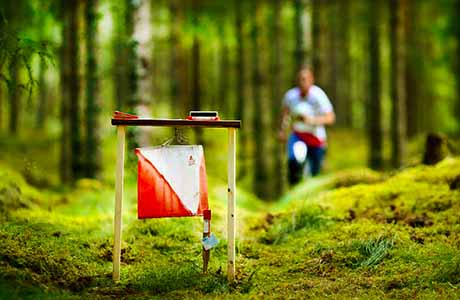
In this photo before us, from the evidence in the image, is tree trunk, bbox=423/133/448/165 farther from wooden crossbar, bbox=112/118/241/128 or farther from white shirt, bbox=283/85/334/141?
wooden crossbar, bbox=112/118/241/128

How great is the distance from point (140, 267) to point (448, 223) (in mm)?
3213

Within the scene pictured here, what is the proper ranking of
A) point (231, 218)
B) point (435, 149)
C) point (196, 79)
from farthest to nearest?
1. point (196, 79)
2. point (435, 149)
3. point (231, 218)

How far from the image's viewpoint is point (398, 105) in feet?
46.6

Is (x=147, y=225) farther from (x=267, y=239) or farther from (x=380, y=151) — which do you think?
(x=380, y=151)

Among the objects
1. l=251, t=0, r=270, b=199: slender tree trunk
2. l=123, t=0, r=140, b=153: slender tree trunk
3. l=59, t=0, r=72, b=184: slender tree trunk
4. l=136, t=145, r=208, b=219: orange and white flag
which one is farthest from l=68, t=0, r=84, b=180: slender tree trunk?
l=136, t=145, r=208, b=219: orange and white flag

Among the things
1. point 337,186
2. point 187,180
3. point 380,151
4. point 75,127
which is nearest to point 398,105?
point 380,151

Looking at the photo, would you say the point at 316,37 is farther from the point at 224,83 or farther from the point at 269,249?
the point at 224,83

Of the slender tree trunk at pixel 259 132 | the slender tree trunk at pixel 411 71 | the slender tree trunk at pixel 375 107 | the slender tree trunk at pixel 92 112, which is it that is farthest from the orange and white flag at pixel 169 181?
the slender tree trunk at pixel 411 71

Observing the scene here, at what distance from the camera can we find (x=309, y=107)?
10.8 m

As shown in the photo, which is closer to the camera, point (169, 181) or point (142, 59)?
point (169, 181)

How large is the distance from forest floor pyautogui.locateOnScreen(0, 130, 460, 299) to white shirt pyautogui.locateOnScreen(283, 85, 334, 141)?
2.89 m

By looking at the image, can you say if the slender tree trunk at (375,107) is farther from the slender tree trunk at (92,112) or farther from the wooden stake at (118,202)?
the wooden stake at (118,202)

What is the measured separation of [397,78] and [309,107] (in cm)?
427

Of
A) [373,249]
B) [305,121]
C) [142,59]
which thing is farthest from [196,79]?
[373,249]
